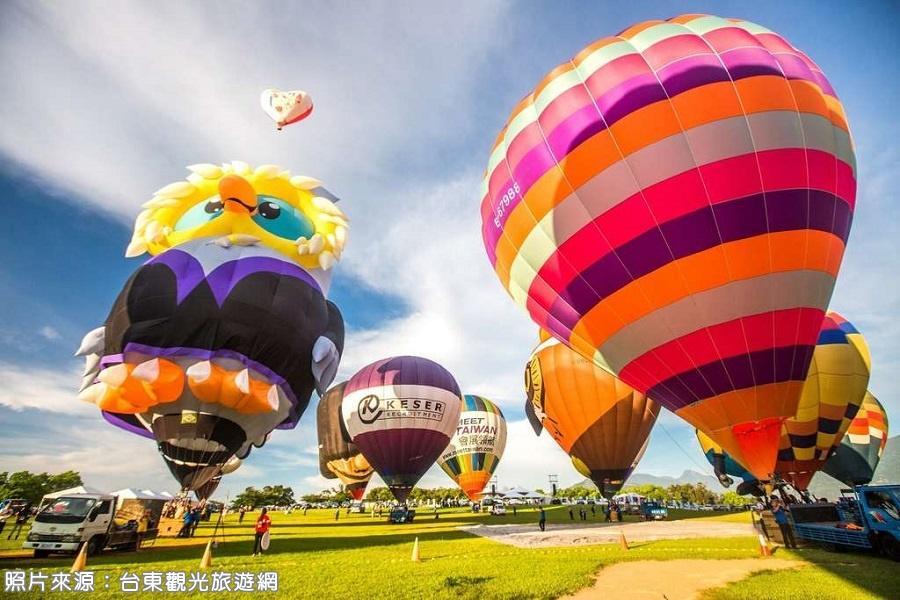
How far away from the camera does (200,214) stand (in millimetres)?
13047

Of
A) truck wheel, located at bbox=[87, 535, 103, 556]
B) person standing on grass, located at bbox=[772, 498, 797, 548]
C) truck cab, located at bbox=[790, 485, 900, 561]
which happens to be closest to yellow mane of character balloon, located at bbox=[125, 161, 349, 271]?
truck wheel, located at bbox=[87, 535, 103, 556]

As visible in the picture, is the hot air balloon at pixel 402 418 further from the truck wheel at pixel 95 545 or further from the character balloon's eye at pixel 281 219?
the truck wheel at pixel 95 545

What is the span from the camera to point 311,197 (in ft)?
47.0

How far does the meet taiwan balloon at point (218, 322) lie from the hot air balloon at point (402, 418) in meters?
8.19

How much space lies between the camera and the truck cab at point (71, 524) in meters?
10.4

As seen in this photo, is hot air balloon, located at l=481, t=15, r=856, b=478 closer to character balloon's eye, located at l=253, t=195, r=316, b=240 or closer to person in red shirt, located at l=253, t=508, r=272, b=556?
character balloon's eye, located at l=253, t=195, r=316, b=240

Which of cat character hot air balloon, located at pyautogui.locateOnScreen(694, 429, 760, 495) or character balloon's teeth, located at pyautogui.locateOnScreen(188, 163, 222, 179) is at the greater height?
character balloon's teeth, located at pyautogui.locateOnScreen(188, 163, 222, 179)

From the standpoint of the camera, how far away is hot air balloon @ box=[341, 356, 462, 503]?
21609 mm

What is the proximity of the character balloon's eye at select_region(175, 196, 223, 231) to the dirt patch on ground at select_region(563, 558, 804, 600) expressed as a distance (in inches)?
500

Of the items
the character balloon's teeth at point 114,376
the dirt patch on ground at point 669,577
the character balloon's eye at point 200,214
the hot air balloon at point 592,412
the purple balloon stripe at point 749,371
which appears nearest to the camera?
the dirt patch on ground at point 669,577

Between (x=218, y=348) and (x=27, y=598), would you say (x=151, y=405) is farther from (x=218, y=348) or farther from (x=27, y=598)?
(x=27, y=598)

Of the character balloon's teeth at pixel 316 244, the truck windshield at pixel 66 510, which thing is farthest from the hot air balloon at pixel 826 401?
the truck windshield at pixel 66 510

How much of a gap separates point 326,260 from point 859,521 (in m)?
15.2

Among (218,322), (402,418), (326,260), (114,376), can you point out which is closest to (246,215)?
(326,260)
